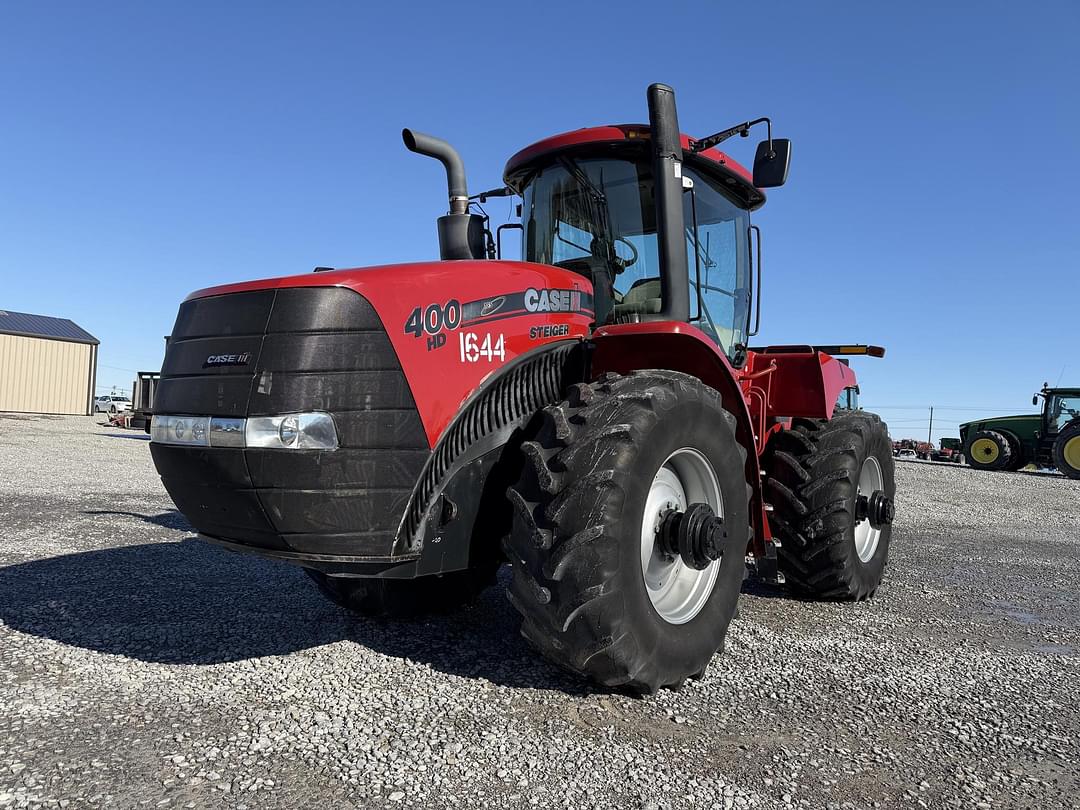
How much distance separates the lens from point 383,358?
2.65 m

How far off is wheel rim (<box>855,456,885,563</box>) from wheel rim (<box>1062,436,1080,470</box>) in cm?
1840

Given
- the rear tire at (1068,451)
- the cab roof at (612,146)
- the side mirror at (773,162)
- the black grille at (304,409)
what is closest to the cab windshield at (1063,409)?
the rear tire at (1068,451)

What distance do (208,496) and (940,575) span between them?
5.67 metres

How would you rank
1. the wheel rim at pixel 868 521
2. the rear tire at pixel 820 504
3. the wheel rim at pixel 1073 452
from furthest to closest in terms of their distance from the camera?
the wheel rim at pixel 1073 452 → the wheel rim at pixel 868 521 → the rear tire at pixel 820 504

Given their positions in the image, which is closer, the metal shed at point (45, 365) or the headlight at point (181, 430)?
the headlight at point (181, 430)

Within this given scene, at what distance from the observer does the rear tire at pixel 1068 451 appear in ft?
65.9

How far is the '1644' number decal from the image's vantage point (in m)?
2.89

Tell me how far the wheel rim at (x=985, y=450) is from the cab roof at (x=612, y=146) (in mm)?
21200

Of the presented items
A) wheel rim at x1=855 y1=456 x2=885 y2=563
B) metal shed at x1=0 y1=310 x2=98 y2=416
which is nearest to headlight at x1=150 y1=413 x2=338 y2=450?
wheel rim at x1=855 y1=456 x2=885 y2=563

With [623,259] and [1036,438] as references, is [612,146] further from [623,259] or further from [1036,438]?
[1036,438]

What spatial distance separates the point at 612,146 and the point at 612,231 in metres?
0.42

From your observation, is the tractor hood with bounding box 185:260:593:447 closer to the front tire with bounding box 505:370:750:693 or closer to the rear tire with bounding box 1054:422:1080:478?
the front tire with bounding box 505:370:750:693

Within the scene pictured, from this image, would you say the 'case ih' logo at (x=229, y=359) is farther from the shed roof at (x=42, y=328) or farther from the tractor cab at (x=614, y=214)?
the shed roof at (x=42, y=328)

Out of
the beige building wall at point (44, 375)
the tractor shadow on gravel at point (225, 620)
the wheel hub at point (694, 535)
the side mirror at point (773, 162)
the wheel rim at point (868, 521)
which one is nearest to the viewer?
the wheel hub at point (694, 535)
